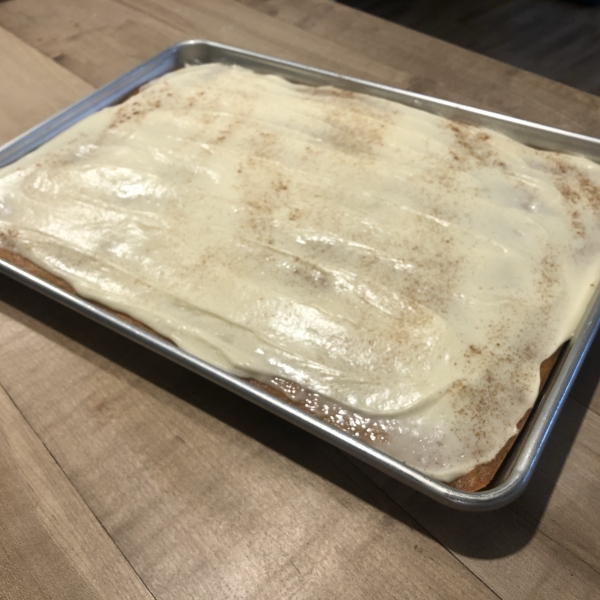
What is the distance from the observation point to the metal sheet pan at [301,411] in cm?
73

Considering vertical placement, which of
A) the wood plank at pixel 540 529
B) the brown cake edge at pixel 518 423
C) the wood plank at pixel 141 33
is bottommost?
the wood plank at pixel 540 529

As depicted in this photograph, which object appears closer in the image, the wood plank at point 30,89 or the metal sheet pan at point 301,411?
the metal sheet pan at point 301,411

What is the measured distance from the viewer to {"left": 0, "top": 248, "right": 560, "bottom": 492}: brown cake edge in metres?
0.77

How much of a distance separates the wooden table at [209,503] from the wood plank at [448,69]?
86cm

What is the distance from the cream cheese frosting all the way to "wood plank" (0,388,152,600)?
32cm

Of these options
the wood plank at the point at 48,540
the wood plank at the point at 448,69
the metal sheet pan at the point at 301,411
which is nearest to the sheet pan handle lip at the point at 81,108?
the metal sheet pan at the point at 301,411

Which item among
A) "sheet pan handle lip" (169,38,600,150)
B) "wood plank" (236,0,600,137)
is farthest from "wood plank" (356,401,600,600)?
"wood plank" (236,0,600,137)

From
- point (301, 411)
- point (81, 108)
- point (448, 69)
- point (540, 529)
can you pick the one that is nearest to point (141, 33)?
point (81, 108)

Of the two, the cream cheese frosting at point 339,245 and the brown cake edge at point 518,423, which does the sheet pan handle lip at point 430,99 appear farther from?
the brown cake edge at point 518,423

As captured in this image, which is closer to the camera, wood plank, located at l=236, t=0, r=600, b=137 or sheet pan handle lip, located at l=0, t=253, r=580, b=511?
sheet pan handle lip, located at l=0, t=253, r=580, b=511

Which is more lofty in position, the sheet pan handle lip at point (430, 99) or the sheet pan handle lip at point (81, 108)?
the sheet pan handle lip at point (430, 99)

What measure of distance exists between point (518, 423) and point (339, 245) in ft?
1.55

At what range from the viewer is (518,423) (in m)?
0.82

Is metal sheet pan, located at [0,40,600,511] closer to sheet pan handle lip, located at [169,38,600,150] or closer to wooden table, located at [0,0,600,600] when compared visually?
sheet pan handle lip, located at [169,38,600,150]
